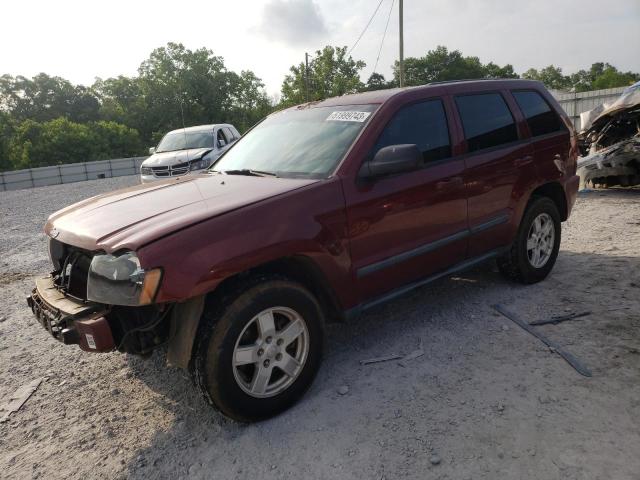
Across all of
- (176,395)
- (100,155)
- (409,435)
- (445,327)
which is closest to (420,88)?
(445,327)

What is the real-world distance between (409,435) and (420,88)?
243 centimetres

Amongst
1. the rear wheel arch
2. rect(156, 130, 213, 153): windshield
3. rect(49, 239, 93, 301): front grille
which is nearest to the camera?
rect(49, 239, 93, 301): front grille

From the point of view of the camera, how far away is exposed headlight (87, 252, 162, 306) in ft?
7.25

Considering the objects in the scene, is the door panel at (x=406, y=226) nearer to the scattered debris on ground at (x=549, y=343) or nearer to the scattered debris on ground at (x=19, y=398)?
the scattered debris on ground at (x=549, y=343)

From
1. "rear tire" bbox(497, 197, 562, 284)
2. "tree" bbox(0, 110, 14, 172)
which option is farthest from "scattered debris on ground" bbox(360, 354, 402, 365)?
"tree" bbox(0, 110, 14, 172)

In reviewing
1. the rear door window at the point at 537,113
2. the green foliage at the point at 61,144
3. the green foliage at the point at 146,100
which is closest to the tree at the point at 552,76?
the green foliage at the point at 146,100

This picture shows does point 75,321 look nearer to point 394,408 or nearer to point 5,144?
point 394,408

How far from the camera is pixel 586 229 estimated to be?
6.30 m

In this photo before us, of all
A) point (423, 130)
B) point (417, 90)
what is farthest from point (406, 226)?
point (417, 90)

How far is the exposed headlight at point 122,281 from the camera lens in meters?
2.21

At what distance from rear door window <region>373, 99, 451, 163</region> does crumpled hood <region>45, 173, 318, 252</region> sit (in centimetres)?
75

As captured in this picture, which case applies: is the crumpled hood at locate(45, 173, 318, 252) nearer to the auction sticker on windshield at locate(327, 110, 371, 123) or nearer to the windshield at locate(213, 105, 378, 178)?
the windshield at locate(213, 105, 378, 178)

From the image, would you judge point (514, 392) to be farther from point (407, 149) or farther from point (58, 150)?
point (58, 150)

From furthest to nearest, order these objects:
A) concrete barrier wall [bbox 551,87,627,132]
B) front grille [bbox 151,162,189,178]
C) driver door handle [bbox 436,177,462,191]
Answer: concrete barrier wall [bbox 551,87,627,132], front grille [bbox 151,162,189,178], driver door handle [bbox 436,177,462,191]
